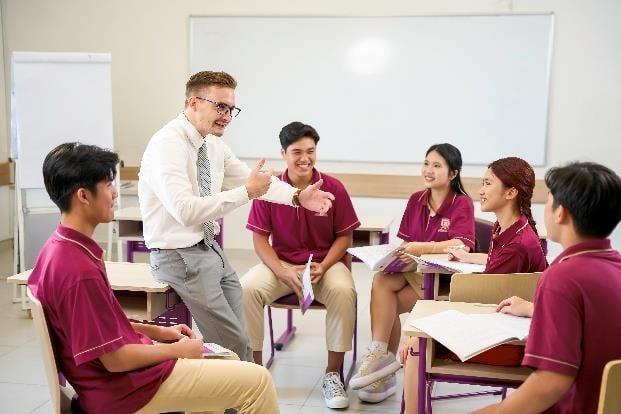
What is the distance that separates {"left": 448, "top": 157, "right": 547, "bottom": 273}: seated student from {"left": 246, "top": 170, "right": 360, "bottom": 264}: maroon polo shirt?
90cm

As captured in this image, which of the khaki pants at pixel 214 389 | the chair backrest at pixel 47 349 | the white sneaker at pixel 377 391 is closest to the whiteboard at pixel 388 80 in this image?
the white sneaker at pixel 377 391

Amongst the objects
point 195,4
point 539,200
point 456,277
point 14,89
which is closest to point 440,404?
point 456,277

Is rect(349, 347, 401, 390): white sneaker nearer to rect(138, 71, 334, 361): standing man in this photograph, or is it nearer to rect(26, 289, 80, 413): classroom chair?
rect(138, 71, 334, 361): standing man

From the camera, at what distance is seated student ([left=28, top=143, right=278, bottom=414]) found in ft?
5.15

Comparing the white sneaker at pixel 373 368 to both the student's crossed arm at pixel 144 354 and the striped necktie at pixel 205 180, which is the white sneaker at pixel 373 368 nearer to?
the striped necktie at pixel 205 180

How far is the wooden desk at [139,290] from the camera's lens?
2.40 m

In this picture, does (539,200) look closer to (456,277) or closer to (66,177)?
(456,277)

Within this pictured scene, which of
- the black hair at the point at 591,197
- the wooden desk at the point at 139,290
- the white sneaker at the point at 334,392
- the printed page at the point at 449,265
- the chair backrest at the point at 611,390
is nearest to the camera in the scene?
the chair backrest at the point at 611,390

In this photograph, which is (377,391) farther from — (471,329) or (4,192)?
(4,192)

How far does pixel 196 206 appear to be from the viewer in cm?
225

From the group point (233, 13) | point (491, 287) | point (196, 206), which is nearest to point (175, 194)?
point (196, 206)

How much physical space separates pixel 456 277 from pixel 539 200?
341 cm

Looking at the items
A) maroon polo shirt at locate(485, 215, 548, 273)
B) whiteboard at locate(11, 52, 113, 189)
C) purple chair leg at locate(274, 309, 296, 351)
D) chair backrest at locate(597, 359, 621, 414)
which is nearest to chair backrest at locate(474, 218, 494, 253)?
maroon polo shirt at locate(485, 215, 548, 273)

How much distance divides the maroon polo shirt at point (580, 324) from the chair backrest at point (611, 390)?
7 centimetres
